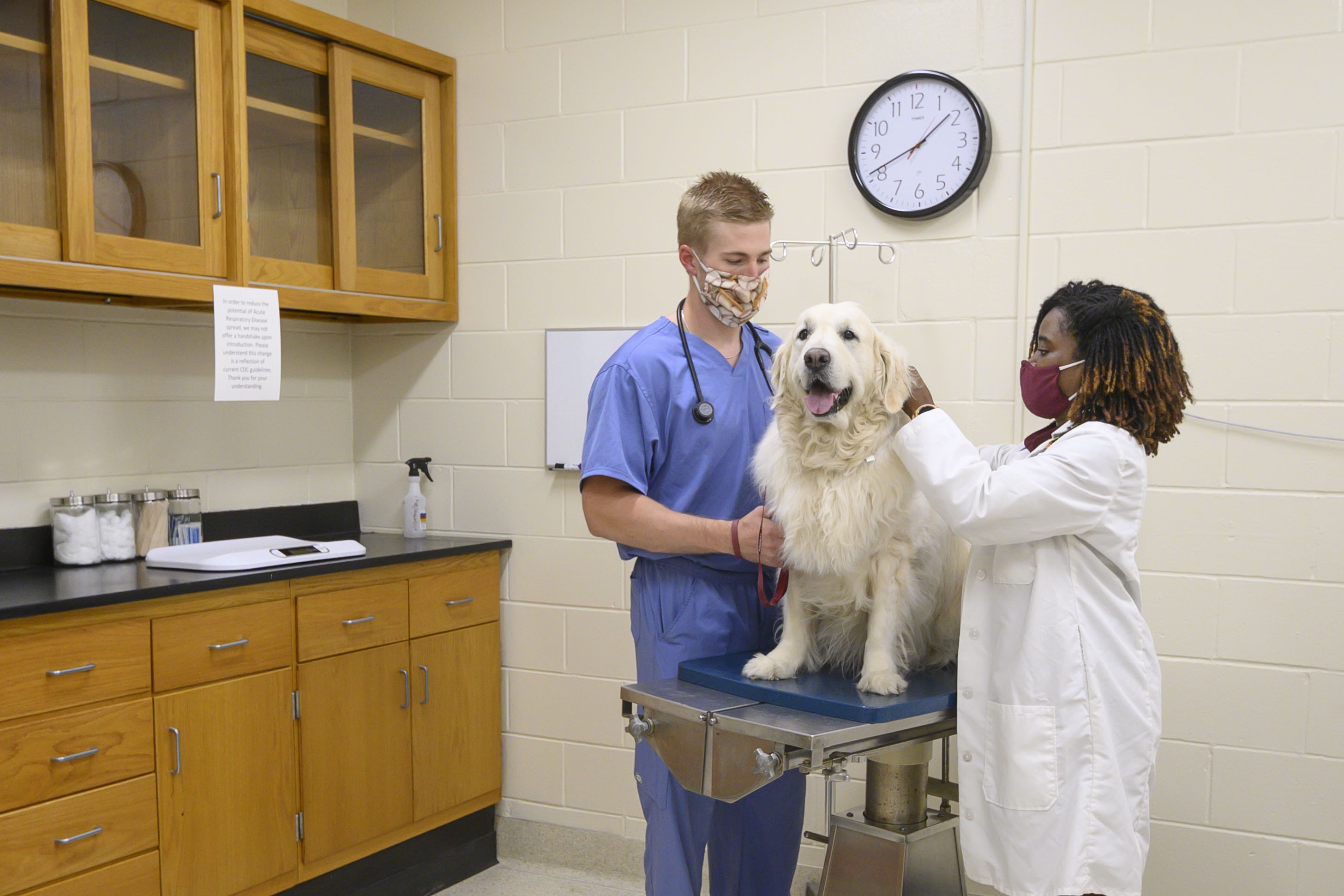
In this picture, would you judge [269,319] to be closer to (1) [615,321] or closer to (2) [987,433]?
(1) [615,321]

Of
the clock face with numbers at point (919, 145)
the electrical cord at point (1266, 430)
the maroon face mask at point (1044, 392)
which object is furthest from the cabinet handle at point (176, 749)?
the electrical cord at point (1266, 430)

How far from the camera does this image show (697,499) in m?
2.29

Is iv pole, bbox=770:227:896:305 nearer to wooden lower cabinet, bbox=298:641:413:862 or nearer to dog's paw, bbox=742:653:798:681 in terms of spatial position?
dog's paw, bbox=742:653:798:681

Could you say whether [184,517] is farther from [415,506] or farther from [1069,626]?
[1069,626]

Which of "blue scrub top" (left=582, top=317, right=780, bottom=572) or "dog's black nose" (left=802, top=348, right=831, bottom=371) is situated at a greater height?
"dog's black nose" (left=802, top=348, right=831, bottom=371)

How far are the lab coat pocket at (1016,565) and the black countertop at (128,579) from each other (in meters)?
1.88

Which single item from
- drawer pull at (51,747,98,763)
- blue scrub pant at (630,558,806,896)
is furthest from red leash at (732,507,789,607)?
drawer pull at (51,747,98,763)

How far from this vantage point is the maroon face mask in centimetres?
196

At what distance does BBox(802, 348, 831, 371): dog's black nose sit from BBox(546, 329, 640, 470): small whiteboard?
1595mm

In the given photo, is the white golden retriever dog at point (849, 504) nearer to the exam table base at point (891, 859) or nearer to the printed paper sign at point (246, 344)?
the exam table base at point (891, 859)

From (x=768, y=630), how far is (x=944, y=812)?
0.50 meters

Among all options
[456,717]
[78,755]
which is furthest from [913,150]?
[78,755]

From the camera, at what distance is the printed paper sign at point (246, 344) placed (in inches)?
115

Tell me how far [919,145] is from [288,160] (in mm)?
1837
